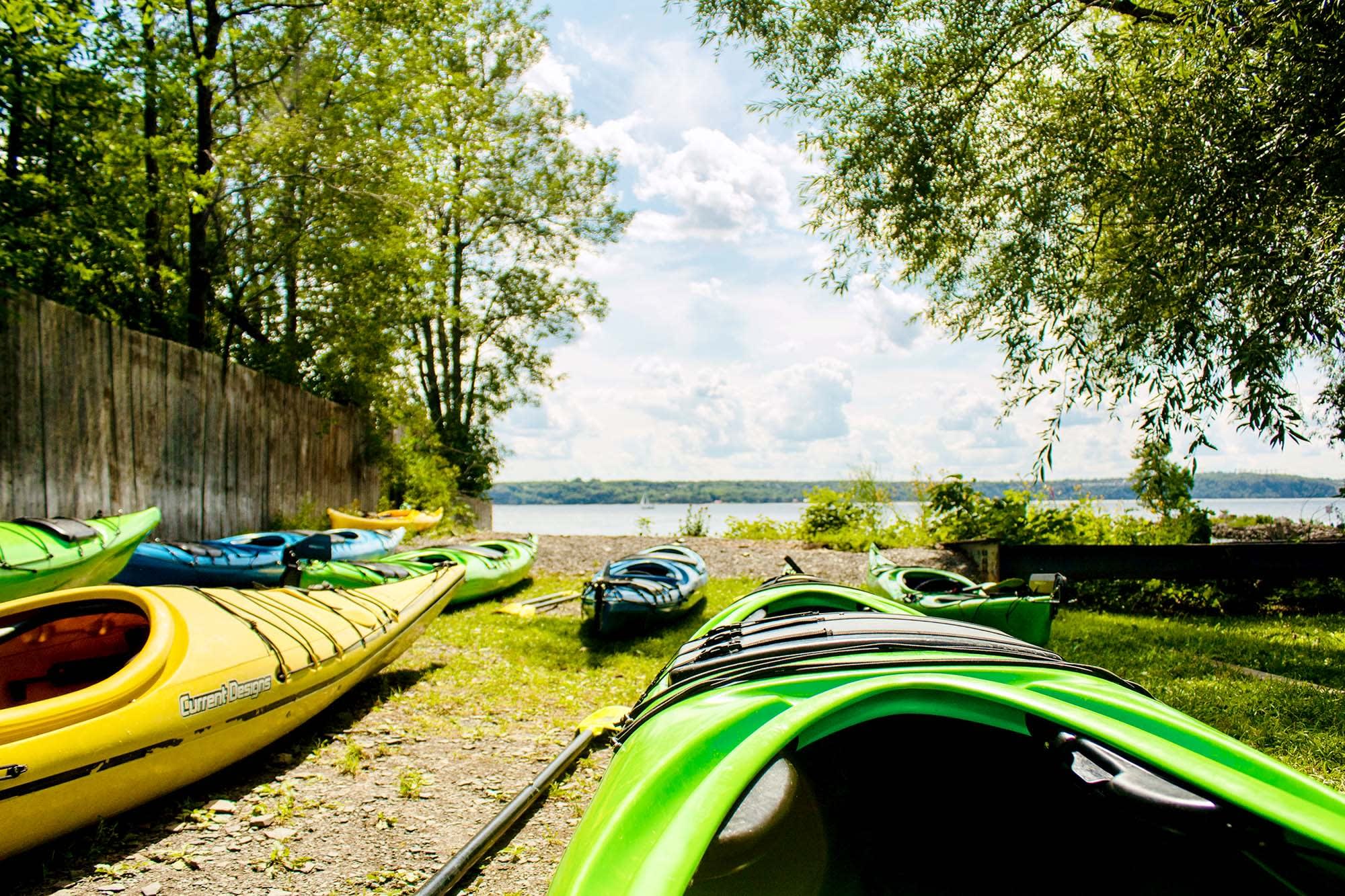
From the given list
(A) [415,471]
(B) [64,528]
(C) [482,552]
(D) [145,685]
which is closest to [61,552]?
(B) [64,528]

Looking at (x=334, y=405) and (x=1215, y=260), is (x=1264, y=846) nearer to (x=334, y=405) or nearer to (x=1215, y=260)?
(x=1215, y=260)

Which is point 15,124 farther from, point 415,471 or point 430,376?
point 430,376

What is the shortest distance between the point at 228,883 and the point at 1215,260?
6837 mm

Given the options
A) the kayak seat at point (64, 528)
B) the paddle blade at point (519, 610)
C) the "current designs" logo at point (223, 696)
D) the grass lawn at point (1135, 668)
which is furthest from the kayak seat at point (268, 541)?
the "current designs" logo at point (223, 696)

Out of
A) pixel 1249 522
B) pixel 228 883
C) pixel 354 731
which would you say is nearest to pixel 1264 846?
pixel 228 883

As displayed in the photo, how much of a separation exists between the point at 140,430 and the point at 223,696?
5.63 m

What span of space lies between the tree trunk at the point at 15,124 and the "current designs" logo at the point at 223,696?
5363 mm

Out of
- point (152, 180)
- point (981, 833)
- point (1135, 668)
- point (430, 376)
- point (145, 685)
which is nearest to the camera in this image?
point (981, 833)

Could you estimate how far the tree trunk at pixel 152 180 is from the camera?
6977 millimetres

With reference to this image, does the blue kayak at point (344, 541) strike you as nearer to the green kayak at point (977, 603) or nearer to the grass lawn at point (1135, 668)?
the grass lawn at point (1135, 668)

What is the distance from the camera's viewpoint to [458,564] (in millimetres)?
6535

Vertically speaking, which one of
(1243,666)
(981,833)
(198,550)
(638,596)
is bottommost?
(1243,666)

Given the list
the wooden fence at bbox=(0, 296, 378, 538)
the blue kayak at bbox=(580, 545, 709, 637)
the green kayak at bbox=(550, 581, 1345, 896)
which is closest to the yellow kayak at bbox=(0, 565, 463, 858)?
the green kayak at bbox=(550, 581, 1345, 896)

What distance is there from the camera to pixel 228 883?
8.68ft
